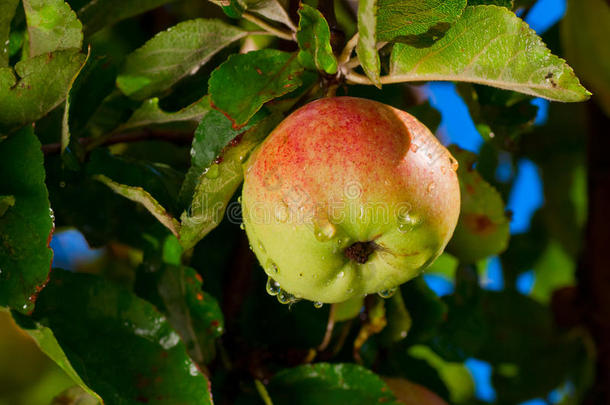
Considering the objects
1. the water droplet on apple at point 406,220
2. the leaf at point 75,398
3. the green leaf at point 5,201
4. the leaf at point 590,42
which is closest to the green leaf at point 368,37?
the water droplet on apple at point 406,220

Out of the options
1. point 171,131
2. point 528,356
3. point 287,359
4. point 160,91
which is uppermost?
point 160,91

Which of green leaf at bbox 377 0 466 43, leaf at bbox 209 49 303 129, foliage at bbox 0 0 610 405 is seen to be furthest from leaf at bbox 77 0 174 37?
green leaf at bbox 377 0 466 43

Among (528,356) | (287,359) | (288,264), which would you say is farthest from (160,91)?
(528,356)

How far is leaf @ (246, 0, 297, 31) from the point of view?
2.24 feet

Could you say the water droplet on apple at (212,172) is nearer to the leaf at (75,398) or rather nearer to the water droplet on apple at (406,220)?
the water droplet on apple at (406,220)

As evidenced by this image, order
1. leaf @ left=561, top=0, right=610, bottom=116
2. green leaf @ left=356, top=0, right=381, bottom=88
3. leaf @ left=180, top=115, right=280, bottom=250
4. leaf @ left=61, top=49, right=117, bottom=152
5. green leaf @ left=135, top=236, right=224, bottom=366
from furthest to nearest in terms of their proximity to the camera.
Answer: leaf @ left=561, top=0, right=610, bottom=116
green leaf @ left=135, top=236, right=224, bottom=366
leaf @ left=61, top=49, right=117, bottom=152
leaf @ left=180, top=115, right=280, bottom=250
green leaf @ left=356, top=0, right=381, bottom=88

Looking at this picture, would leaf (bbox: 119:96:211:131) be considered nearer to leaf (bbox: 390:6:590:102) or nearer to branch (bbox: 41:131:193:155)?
branch (bbox: 41:131:193:155)

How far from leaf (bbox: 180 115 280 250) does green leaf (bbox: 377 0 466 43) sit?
0.15 meters

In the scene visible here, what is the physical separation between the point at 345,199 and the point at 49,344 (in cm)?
33

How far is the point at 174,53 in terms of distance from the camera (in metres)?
0.75

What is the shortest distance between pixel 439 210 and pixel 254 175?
0.17 meters

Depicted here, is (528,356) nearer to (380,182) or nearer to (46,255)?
(380,182)

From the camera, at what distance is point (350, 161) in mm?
600

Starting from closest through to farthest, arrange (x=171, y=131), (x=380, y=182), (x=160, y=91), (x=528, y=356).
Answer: (x=380, y=182) → (x=160, y=91) → (x=171, y=131) → (x=528, y=356)
